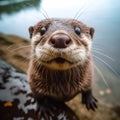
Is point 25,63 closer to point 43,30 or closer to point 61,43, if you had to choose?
point 43,30

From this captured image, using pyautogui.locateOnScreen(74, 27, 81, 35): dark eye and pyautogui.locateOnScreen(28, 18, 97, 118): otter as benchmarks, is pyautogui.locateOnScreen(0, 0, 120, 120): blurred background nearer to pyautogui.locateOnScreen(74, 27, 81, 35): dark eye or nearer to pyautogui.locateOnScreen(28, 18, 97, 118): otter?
pyautogui.locateOnScreen(28, 18, 97, 118): otter

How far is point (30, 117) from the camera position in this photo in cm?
156

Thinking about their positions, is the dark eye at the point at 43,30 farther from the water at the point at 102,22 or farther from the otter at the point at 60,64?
the water at the point at 102,22

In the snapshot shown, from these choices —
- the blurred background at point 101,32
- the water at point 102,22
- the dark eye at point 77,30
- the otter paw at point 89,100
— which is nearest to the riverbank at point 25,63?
the blurred background at point 101,32

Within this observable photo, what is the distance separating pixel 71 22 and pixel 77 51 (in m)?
0.22

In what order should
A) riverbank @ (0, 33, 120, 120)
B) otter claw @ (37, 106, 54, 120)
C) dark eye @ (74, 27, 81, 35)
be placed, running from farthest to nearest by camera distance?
riverbank @ (0, 33, 120, 120) < otter claw @ (37, 106, 54, 120) < dark eye @ (74, 27, 81, 35)

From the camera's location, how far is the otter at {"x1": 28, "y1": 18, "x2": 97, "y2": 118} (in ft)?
3.58

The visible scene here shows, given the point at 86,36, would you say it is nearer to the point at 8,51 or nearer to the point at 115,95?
the point at 115,95

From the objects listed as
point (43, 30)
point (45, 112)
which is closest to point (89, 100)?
point (45, 112)

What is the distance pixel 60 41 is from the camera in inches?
39.5

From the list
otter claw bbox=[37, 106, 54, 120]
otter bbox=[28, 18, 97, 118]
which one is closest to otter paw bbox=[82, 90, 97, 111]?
otter bbox=[28, 18, 97, 118]

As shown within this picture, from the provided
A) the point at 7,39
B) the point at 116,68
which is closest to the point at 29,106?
the point at 116,68

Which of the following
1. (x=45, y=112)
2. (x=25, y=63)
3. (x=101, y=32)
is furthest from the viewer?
(x=25, y=63)

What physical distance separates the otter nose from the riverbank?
1.25 feet
